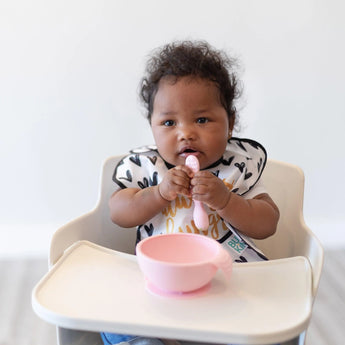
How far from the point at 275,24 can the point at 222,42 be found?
0.66 ft

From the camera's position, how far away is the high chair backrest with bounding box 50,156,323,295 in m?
1.03

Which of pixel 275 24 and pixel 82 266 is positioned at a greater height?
pixel 275 24

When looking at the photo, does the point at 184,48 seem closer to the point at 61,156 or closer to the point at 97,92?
the point at 97,92

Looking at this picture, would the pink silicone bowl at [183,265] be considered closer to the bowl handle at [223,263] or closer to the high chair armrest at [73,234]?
the bowl handle at [223,263]

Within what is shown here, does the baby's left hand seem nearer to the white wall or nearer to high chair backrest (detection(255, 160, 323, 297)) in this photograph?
high chair backrest (detection(255, 160, 323, 297))

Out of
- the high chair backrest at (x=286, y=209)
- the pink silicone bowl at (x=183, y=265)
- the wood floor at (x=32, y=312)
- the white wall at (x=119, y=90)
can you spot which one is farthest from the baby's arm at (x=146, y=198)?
the white wall at (x=119, y=90)

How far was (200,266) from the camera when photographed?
0.68m

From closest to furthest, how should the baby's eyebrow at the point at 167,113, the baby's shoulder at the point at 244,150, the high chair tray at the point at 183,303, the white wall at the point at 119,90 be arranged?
the high chair tray at the point at 183,303 → the baby's eyebrow at the point at 167,113 → the baby's shoulder at the point at 244,150 → the white wall at the point at 119,90

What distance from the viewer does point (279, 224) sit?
1134 mm

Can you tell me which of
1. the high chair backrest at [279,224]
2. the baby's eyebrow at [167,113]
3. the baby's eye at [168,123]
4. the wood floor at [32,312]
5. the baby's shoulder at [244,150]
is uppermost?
the baby's eyebrow at [167,113]

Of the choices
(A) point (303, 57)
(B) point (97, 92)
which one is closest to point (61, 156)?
(B) point (97, 92)

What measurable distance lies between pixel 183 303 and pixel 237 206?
29 cm

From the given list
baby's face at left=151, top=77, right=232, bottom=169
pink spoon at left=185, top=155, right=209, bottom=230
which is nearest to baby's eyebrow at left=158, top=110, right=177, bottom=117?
baby's face at left=151, top=77, right=232, bottom=169

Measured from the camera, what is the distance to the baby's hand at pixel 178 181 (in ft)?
2.90
